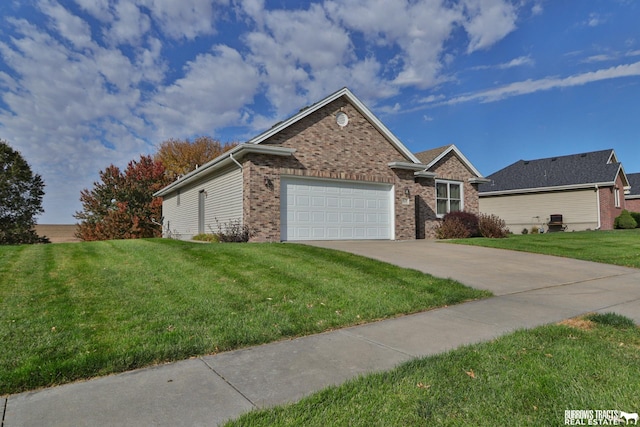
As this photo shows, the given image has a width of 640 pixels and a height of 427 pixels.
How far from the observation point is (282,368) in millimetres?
3529

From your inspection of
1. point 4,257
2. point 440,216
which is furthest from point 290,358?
point 440,216

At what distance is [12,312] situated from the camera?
465cm

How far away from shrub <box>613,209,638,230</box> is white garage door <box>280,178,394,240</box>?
63.6ft

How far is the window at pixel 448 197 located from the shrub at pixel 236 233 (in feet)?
34.6

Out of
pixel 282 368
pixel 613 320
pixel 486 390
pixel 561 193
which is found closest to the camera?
pixel 486 390

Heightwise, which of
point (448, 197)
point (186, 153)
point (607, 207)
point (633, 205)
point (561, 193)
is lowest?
point (607, 207)

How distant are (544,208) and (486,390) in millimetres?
28345

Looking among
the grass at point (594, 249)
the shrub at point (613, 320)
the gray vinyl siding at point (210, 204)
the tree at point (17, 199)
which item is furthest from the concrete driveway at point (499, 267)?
the tree at point (17, 199)

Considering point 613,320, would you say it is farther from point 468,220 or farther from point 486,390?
point 468,220

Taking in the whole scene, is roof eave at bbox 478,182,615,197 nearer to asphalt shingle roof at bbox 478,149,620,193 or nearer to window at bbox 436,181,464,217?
asphalt shingle roof at bbox 478,149,620,193

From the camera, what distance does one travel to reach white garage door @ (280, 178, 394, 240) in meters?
13.9

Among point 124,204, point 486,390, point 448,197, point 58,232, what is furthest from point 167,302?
point 58,232

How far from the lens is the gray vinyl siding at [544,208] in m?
25.0

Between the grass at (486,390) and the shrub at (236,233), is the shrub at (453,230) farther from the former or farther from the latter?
the grass at (486,390)
